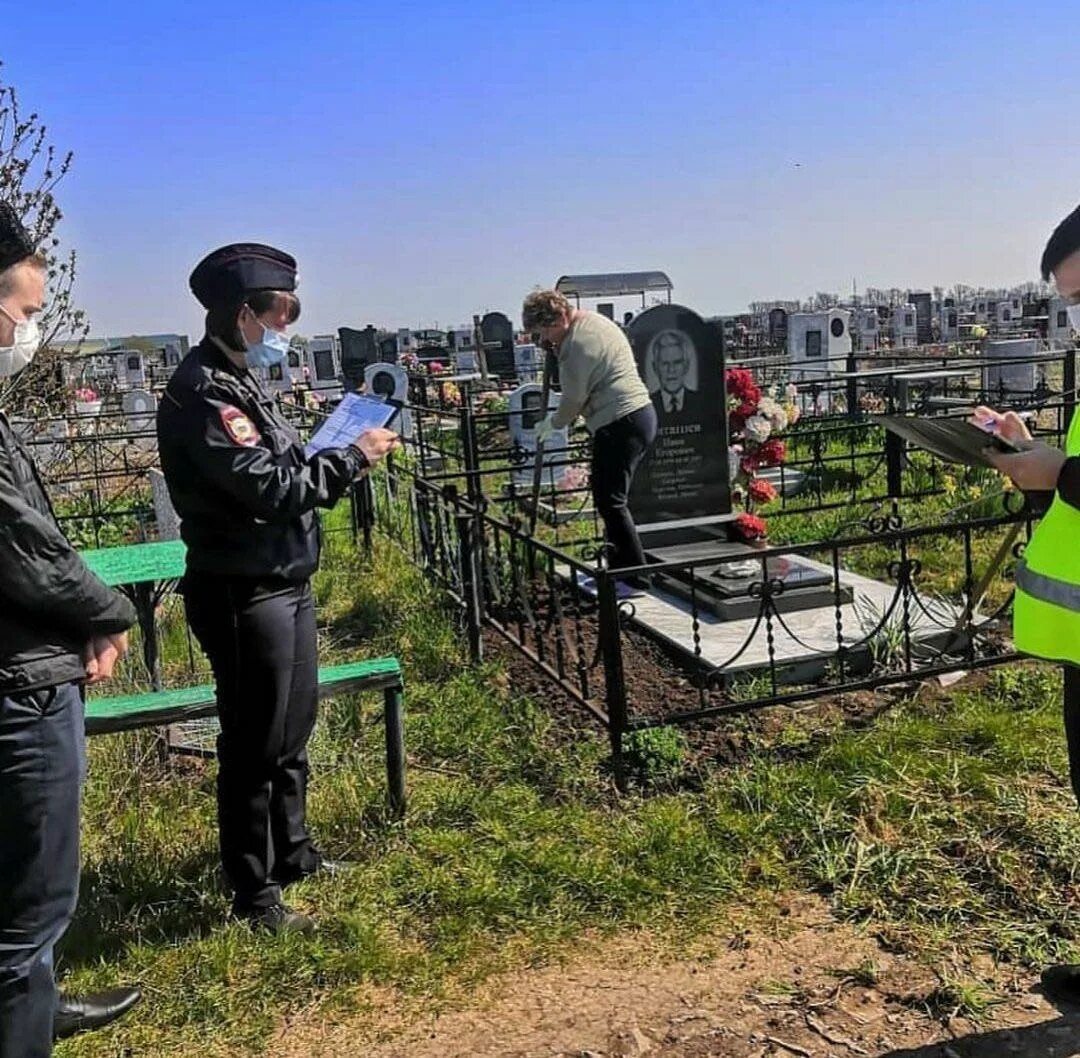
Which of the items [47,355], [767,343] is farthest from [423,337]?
[47,355]

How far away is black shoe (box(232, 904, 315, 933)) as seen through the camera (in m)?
2.72

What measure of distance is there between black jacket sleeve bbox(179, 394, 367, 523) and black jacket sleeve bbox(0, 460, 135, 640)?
56 cm

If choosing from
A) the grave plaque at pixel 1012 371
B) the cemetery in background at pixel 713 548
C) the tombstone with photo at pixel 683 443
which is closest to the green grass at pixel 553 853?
the cemetery in background at pixel 713 548

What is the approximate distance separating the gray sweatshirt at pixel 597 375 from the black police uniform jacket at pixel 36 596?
3756 millimetres

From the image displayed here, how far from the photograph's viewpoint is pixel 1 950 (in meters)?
1.84

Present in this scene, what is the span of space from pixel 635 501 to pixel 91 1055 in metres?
4.43

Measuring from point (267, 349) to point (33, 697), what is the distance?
114cm

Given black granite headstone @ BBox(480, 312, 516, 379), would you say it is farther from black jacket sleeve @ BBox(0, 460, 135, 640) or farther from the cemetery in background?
black jacket sleeve @ BBox(0, 460, 135, 640)

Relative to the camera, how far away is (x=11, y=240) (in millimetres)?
1898

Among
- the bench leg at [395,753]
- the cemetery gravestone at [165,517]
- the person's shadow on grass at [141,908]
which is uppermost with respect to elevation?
the cemetery gravestone at [165,517]

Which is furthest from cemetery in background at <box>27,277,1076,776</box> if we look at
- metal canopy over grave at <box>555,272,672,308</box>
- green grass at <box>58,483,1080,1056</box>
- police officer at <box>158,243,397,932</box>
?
metal canopy over grave at <box>555,272,672,308</box>

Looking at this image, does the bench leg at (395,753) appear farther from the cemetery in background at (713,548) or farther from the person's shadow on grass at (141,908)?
the cemetery in background at (713,548)

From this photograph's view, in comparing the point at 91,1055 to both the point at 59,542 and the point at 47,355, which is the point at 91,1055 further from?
the point at 47,355

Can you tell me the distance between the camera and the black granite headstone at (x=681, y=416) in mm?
6223
